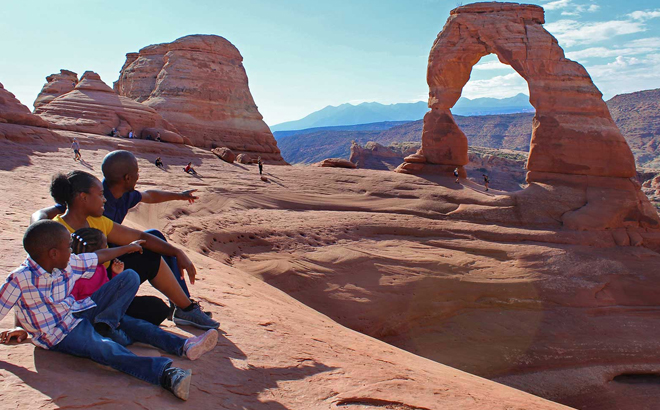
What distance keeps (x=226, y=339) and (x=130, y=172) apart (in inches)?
57.9

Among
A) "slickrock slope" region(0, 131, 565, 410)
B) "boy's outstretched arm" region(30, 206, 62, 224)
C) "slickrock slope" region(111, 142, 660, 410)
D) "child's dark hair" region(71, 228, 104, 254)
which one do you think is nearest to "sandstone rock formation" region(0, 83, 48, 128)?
"slickrock slope" region(111, 142, 660, 410)

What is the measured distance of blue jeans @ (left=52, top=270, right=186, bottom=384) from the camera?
Result: 2.53m

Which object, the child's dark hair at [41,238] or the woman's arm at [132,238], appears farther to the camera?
the woman's arm at [132,238]

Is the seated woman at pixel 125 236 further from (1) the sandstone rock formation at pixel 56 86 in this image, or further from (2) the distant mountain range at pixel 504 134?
(2) the distant mountain range at pixel 504 134

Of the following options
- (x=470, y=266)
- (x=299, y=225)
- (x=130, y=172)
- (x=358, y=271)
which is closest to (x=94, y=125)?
(x=299, y=225)

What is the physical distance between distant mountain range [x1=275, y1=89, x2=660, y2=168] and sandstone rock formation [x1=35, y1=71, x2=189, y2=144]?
142 ft

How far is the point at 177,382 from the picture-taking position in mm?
2424

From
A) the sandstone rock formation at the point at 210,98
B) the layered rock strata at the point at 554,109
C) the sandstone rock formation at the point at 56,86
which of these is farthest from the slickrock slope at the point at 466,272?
the sandstone rock formation at the point at 56,86

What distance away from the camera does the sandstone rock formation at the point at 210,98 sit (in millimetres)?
24234

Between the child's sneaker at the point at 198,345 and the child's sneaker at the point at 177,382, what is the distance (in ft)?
A: 1.46

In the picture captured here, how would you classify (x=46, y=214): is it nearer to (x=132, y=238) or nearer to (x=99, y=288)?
(x=132, y=238)

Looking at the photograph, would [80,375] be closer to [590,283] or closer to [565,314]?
[565,314]

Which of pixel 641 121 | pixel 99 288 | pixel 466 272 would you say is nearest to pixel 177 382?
pixel 99 288

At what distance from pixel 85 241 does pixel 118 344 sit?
668 mm
